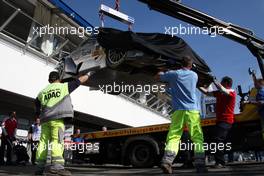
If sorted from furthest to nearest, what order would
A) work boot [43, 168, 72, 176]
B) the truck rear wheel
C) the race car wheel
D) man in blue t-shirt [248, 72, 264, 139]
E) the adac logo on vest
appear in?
the truck rear wheel → the race car wheel → man in blue t-shirt [248, 72, 264, 139] → the adac logo on vest → work boot [43, 168, 72, 176]

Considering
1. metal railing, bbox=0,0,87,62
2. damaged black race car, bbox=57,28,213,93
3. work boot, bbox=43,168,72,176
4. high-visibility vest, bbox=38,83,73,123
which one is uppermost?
metal railing, bbox=0,0,87,62

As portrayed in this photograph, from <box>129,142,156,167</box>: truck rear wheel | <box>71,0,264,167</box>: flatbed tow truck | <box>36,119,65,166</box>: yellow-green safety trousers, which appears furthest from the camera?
<box>129,142,156,167</box>: truck rear wheel

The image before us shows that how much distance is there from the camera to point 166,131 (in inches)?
422

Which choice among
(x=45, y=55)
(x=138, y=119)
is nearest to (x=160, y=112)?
(x=138, y=119)

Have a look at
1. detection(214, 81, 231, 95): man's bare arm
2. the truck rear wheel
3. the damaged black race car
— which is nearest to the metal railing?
the damaged black race car

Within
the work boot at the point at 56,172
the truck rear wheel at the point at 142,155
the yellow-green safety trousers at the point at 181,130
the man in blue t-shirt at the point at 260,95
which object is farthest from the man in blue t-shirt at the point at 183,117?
the truck rear wheel at the point at 142,155

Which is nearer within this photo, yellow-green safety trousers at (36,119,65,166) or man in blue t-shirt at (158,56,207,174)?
man in blue t-shirt at (158,56,207,174)

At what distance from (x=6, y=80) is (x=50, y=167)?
1143 cm

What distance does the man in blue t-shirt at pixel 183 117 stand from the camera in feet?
20.5

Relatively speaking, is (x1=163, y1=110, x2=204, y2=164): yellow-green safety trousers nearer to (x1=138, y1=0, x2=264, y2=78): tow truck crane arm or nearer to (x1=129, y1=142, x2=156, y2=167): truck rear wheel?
(x1=138, y1=0, x2=264, y2=78): tow truck crane arm

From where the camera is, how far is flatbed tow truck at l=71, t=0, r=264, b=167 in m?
7.53

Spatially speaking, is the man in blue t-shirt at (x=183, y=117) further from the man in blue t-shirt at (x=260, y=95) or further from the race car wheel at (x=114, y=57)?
the race car wheel at (x=114, y=57)

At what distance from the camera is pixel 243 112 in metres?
9.83

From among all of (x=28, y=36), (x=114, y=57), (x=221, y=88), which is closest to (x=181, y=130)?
(x=221, y=88)
